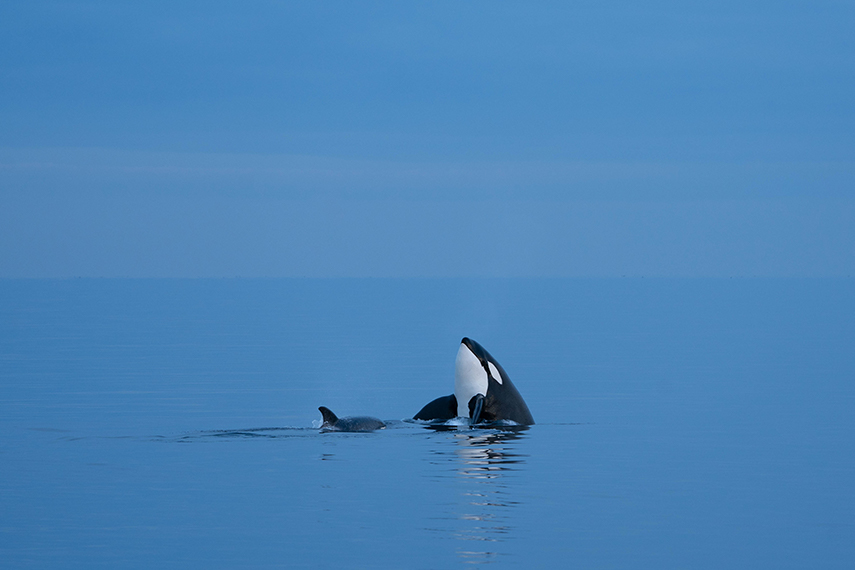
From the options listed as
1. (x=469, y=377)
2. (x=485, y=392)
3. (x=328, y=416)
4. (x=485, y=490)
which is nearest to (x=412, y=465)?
(x=485, y=490)

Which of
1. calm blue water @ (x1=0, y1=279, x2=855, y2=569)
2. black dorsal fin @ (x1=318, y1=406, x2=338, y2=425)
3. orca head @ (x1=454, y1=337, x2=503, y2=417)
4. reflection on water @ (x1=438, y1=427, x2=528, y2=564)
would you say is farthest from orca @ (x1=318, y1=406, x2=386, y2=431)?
orca head @ (x1=454, y1=337, x2=503, y2=417)

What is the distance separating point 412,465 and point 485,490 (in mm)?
2443

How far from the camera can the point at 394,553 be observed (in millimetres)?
12352

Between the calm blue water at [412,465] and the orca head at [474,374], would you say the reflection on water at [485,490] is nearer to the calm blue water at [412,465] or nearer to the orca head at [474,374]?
the calm blue water at [412,465]

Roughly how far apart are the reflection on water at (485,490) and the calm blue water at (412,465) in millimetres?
57

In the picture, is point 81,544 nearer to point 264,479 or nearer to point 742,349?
point 264,479

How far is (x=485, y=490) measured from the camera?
15.8 meters

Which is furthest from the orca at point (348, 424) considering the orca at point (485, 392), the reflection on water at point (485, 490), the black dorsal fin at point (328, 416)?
the orca at point (485, 392)

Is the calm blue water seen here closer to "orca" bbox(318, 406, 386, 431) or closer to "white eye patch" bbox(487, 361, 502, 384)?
"orca" bbox(318, 406, 386, 431)

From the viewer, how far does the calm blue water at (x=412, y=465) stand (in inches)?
502

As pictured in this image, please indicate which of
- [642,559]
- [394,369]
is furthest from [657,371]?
[642,559]

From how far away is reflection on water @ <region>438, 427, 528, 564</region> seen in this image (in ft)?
41.6

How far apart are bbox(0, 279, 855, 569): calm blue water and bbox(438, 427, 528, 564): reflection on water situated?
0.19 feet

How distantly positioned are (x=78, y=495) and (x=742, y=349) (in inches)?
1344
